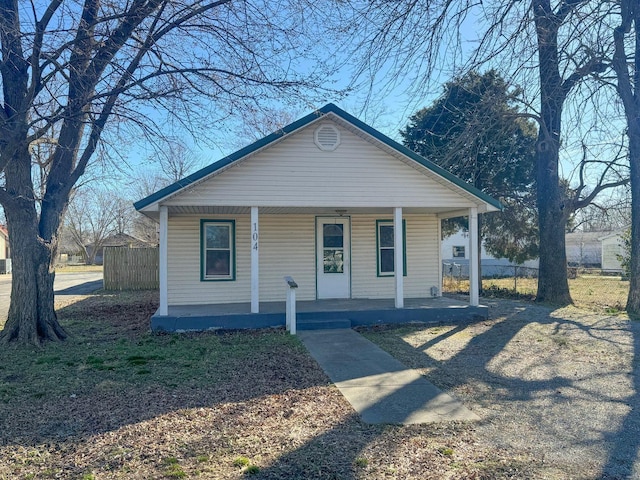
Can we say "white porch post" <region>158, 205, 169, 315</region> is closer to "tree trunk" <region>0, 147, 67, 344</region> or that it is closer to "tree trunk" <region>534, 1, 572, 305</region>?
"tree trunk" <region>0, 147, 67, 344</region>

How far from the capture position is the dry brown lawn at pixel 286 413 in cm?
358

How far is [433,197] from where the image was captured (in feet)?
34.4

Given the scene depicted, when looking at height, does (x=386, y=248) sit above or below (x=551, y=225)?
below

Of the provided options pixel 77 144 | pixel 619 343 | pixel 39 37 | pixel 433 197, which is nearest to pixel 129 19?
pixel 39 37

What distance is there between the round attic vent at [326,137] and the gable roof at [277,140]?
13.3 inches

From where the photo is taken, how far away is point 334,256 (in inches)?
477

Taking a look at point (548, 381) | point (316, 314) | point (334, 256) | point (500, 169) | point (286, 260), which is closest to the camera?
point (548, 381)

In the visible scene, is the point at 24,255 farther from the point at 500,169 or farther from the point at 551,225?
the point at 500,169

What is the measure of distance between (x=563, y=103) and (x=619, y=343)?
5.35 meters

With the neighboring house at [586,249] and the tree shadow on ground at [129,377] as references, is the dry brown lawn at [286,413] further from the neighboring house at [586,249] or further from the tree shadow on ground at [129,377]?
the neighboring house at [586,249]

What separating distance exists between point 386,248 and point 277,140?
4.52 meters

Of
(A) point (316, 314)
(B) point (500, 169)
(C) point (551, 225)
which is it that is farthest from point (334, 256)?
(B) point (500, 169)

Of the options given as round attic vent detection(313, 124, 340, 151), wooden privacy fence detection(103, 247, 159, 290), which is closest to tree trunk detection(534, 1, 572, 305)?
round attic vent detection(313, 124, 340, 151)

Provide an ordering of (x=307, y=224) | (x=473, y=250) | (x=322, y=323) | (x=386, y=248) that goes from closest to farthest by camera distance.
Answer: (x=322, y=323) < (x=473, y=250) < (x=307, y=224) < (x=386, y=248)
